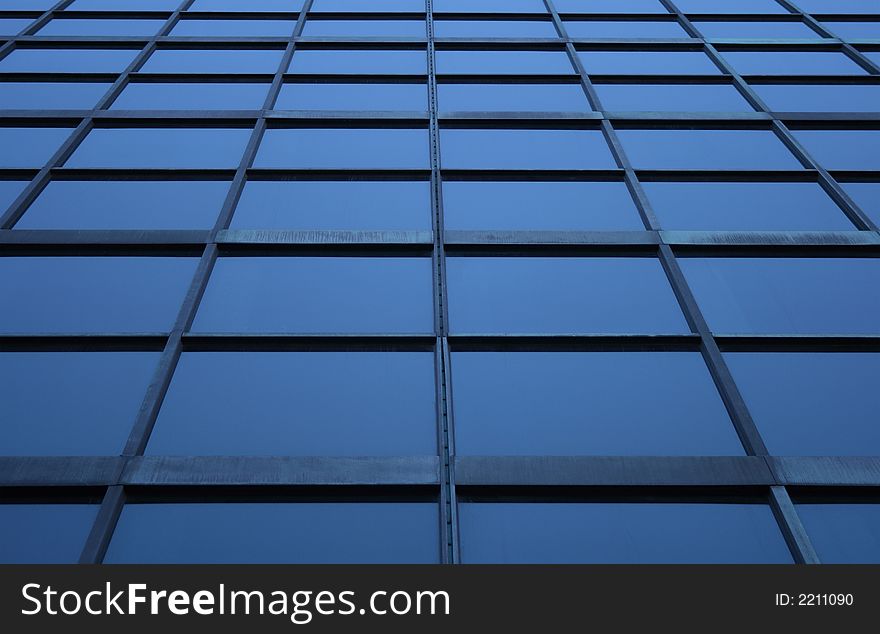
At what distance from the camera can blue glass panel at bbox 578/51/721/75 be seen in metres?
18.0

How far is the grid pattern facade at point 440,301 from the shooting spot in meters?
8.40

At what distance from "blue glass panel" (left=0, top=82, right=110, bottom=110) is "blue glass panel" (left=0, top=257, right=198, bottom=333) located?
584 cm

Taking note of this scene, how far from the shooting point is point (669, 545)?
8039 mm

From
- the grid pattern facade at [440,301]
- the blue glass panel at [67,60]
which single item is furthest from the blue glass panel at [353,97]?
the blue glass panel at [67,60]

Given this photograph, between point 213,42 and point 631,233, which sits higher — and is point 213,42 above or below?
above

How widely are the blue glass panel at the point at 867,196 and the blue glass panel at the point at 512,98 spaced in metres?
5.08

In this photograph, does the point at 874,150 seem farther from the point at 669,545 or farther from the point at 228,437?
the point at 228,437

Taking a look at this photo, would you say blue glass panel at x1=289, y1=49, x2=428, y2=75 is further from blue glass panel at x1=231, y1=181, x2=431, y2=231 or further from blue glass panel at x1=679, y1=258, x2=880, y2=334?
blue glass panel at x1=679, y1=258, x2=880, y2=334

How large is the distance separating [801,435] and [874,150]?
26.7 feet

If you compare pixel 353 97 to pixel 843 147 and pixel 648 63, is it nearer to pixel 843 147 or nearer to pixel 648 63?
pixel 648 63

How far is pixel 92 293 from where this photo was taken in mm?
11148
